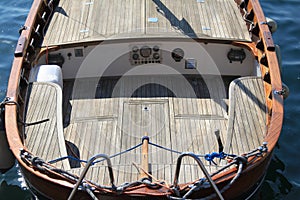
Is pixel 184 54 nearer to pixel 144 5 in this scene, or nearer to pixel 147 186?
pixel 144 5

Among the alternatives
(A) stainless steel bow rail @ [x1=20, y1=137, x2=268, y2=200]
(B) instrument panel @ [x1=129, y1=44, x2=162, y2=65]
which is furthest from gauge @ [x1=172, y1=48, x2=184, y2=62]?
(A) stainless steel bow rail @ [x1=20, y1=137, x2=268, y2=200]

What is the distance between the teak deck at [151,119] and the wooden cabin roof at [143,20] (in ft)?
3.19

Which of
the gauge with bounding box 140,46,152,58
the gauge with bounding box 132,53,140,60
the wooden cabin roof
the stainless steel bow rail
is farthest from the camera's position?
the gauge with bounding box 132,53,140,60

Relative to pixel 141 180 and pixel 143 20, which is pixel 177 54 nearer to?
pixel 143 20

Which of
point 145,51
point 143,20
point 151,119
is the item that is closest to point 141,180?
point 151,119

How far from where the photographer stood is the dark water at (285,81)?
763 centimetres

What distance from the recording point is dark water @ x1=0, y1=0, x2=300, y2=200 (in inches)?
301

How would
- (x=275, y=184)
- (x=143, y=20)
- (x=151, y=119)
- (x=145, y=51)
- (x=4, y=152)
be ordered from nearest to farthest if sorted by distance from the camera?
1. (x=4, y=152)
2. (x=151, y=119)
3. (x=275, y=184)
4. (x=145, y=51)
5. (x=143, y=20)

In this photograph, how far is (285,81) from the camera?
10172 mm

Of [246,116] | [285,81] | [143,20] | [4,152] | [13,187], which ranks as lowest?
[13,187]

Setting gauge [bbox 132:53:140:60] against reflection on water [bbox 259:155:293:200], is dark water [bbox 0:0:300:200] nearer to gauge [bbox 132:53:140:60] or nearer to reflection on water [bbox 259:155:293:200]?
reflection on water [bbox 259:155:293:200]

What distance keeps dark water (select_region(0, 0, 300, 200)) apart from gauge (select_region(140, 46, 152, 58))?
3310 millimetres

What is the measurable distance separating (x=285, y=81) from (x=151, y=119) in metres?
4.36

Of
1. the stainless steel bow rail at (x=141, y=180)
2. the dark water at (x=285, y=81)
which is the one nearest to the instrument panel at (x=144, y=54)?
the dark water at (x=285, y=81)
